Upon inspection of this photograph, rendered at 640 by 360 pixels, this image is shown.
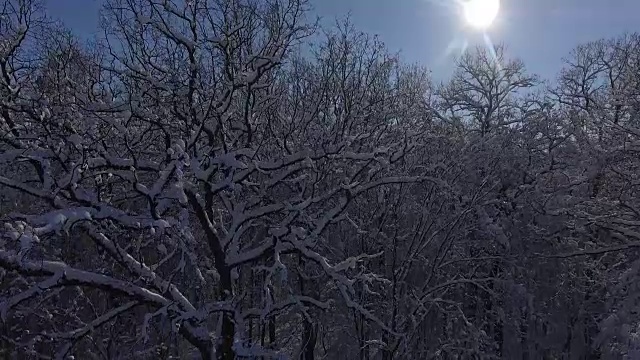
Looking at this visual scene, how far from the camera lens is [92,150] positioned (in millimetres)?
7344

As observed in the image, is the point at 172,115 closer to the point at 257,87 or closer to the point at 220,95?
the point at 220,95

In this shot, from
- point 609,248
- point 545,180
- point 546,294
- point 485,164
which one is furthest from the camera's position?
point 546,294

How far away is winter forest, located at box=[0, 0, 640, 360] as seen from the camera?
7.27 metres

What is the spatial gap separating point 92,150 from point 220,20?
2.88 m

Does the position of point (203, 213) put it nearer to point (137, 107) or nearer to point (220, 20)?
point (137, 107)

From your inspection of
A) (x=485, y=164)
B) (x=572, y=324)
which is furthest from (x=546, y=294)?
(x=485, y=164)

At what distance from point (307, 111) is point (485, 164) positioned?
5.58 m

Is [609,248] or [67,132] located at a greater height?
[67,132]

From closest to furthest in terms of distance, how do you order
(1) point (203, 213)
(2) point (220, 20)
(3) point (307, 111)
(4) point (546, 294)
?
(1) point (203, 213), (2) point (220, 20), (3) point (307, 111), (4) point (546, 294)

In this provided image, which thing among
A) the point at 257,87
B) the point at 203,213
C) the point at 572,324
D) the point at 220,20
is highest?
the point at 220,20

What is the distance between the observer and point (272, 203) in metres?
9.49

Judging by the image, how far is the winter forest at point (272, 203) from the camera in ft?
23.8

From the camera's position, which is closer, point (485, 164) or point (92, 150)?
point (92, 150)

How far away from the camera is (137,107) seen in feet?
25.5
